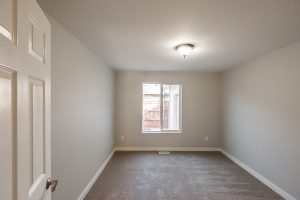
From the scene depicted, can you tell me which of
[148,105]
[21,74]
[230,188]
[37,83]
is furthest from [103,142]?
[21,74]

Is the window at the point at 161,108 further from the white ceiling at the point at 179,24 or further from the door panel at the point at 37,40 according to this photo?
the door panel at the point at 37,40

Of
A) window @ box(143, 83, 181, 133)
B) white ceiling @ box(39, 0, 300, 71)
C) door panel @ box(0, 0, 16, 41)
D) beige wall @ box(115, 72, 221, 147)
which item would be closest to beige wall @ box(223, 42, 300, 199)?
white ceiling @ box(39, 0, 300, 71)

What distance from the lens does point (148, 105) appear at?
5344 millimetres

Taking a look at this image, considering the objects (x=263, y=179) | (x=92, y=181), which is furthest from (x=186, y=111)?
(x=92, y=181)

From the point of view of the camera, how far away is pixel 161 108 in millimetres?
5391

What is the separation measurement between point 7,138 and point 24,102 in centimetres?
19

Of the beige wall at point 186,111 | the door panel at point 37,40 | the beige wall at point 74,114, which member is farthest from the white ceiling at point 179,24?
the beige wall at point 186,111

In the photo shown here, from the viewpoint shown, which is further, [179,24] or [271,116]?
[271,116]

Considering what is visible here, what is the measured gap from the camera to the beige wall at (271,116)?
8.47 ft

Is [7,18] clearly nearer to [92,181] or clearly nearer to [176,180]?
[92,181]

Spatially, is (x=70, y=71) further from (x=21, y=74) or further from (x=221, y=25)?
(x=221, y=25)

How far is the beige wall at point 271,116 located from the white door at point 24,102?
315 centimetres

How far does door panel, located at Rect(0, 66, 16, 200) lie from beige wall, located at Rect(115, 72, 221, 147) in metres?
4.45

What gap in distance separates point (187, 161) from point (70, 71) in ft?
11.1
